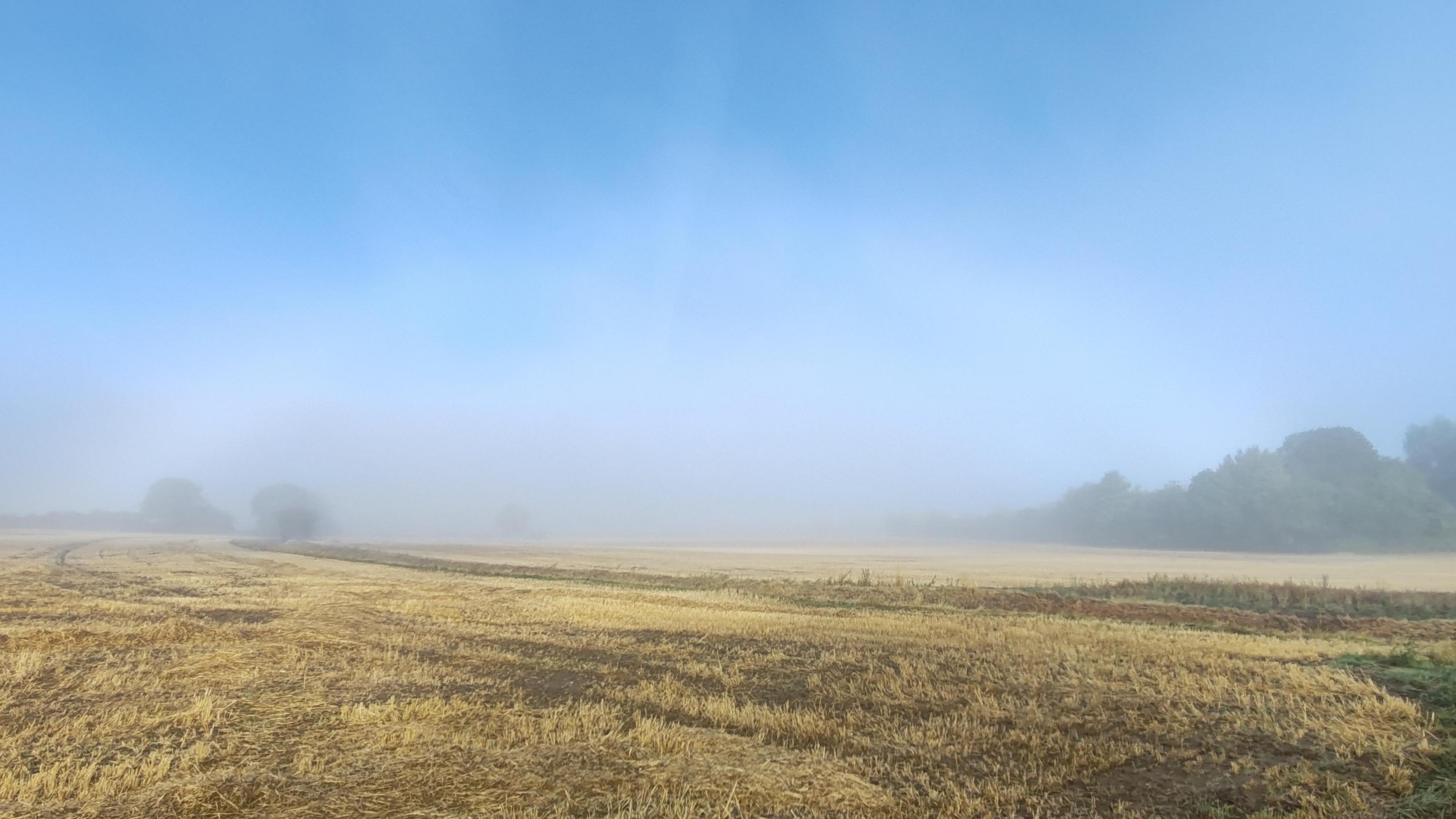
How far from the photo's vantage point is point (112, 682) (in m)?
15.3

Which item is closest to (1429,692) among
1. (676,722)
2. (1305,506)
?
(676,722)

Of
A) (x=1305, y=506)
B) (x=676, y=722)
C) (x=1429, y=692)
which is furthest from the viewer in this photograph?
(x=1305, y=506)

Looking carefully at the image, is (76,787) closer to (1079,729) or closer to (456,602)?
(1079,729)

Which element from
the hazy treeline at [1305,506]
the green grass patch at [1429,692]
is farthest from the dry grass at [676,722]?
the hazy treeline at [1305,506]

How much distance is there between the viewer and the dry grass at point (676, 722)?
980cm

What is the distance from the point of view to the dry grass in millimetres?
9797

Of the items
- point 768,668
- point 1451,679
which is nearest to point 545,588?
point 768,668

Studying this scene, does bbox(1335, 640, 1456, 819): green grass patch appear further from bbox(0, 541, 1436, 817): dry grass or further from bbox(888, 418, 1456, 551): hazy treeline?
bbox(888, 418, 1456, 551): hazy treeline

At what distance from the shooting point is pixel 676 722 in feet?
44.7

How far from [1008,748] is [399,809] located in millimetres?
9514

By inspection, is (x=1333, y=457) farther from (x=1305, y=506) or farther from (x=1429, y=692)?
(x=1429, y=692)

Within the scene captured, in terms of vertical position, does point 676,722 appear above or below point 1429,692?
below

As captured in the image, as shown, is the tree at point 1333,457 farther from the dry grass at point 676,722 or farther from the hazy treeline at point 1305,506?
the dry grass at point 676,722

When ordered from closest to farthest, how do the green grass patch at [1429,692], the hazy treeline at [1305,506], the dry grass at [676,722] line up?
the green grass patch at [1429,692] < the dry grass at [676,722] < the hazy treeline at [1305,506]
